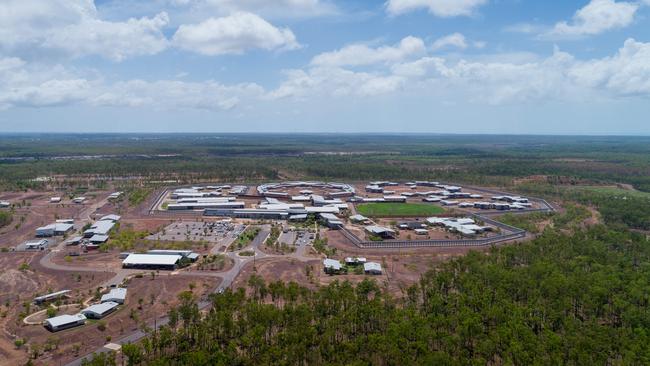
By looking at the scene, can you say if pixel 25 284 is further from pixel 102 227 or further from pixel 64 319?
pixel 102 227

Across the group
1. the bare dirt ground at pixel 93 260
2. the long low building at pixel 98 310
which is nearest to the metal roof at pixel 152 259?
the bare dirt ground at pixel 93 260

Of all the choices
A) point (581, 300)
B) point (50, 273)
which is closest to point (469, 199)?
point (581, 300)

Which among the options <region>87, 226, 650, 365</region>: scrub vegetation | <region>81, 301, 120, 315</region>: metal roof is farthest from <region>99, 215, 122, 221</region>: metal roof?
<region>87, 226, 650, 365</region>: scrub vegetation

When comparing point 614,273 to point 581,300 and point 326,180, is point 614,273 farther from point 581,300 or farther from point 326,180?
point 326,180

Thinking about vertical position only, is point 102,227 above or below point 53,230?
above

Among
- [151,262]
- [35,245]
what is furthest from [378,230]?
[35,245]

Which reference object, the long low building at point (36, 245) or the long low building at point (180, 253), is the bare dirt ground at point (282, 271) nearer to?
the long low building at point (180, 253)

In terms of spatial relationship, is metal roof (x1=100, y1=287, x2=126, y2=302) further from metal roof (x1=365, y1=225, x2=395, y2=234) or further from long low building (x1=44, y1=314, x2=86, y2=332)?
metal roof (x1=365, y1=225, x2=395, y2=234)
